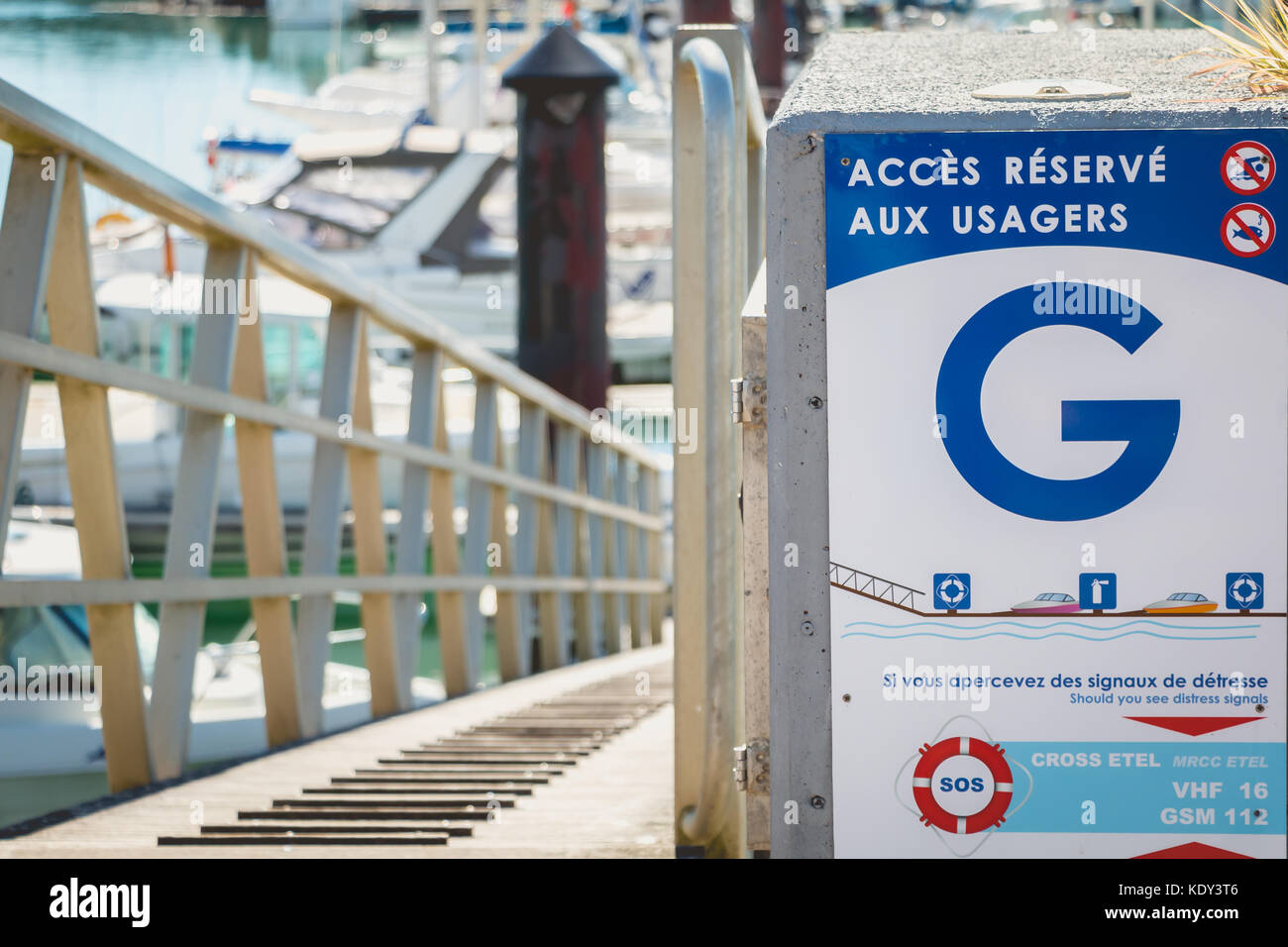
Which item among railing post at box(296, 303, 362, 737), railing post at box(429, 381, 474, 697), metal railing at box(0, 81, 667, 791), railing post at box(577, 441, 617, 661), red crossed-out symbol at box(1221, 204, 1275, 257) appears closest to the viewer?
red crossed-out symbol at box(1221, 204, 1275, 257)

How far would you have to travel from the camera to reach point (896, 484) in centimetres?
201

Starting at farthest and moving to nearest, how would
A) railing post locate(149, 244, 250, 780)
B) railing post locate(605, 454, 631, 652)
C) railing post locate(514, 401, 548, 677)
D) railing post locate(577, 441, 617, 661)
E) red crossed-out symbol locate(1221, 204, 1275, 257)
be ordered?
railing post locate(605, 454, 631, 652) < railing post locate(577, 441, 617, 661) < railing post locate(514, 401, 548, 677) < railing post locate(149, 244, 250, 780) < red crossed-out symbol locate(1221, 204, 1275, 257)

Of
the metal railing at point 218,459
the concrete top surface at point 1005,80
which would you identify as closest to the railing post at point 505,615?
the metal railing at point 218,459

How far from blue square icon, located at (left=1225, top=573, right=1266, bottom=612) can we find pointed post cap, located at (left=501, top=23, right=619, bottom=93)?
671cm

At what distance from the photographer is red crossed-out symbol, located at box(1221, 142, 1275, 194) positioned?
76.7 inches

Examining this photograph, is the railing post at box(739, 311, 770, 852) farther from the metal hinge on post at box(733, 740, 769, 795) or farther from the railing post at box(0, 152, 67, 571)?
the railing post at box(0, 152, 67, 571)

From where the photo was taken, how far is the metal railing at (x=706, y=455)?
2.41 metres

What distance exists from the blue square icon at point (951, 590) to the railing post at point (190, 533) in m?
2.02

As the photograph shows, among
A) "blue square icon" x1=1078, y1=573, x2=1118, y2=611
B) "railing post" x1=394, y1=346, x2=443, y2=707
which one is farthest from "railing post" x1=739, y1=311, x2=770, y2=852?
"railing post" x1=394, y1=346, x2=443, y2=707

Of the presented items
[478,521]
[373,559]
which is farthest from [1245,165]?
[478,521]

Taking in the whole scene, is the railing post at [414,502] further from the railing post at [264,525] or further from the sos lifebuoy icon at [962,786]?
the sos lifebuoy icon at [962,786]

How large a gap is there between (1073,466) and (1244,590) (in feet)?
0.90

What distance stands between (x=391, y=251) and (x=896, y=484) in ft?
68.2

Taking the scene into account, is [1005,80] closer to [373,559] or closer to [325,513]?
[325,513]
